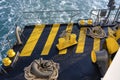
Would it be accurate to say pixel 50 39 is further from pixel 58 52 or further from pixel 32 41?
pixel 58 52

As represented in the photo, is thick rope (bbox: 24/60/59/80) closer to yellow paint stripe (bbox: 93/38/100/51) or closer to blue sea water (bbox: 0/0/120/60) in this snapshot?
yellow paint stripe (bbox: 93/38/100/51)

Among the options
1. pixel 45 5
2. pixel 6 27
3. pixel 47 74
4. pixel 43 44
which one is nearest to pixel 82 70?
pixel 47 74

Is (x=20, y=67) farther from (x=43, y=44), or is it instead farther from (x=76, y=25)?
(x=76, y=25)

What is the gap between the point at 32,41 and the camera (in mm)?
8898

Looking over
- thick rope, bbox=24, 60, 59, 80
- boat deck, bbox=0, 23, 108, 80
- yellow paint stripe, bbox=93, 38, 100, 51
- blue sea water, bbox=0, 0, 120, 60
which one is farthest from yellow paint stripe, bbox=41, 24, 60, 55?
blue sea water, bbox=0, 0, 120, 60

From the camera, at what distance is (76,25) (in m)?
9.82

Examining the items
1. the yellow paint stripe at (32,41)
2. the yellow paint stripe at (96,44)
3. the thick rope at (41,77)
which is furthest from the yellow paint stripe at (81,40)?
the yellow paint stripe at (32,41)

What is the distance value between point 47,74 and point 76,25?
3.54 metres

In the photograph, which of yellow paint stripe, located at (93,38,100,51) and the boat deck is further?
yellow paint stripe, located at (93,38,100,51)

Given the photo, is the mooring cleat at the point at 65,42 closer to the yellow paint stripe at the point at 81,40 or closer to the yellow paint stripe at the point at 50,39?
the yellow paint stripe at the point at 81,40

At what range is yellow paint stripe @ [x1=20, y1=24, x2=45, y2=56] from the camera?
27.4 ft

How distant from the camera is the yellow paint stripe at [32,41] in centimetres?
834

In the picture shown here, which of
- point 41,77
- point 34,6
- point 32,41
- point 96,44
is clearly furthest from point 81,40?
point 34,6

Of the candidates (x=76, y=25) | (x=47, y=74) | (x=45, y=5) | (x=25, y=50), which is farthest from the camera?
(x=45, y=5)
